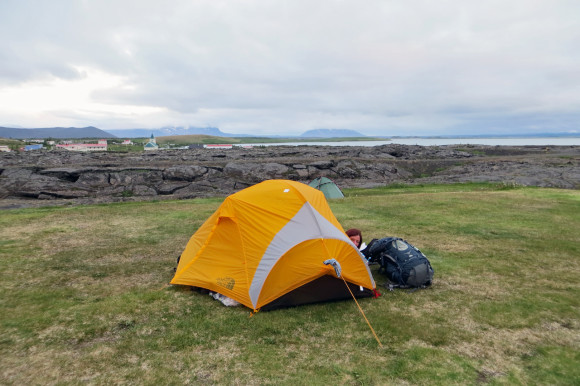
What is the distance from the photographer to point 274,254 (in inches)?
301

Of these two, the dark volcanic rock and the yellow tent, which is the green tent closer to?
the dark volcanic rock

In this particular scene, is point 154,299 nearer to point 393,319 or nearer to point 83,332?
point 83,332

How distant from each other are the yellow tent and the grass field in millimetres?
377

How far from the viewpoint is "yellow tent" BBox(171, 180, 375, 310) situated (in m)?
7.56

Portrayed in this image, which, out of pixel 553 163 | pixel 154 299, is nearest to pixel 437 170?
pixel 553 163

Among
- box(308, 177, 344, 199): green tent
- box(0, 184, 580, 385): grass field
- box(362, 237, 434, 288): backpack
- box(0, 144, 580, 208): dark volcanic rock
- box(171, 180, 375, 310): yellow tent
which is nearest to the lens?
box(0, 184, 580, 385): grass field

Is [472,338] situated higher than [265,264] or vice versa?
[265,264]

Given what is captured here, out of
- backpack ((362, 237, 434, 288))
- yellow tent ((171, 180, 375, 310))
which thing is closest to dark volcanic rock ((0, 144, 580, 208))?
yellow tent ((171, 180, 375, 310))

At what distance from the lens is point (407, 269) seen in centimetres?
850

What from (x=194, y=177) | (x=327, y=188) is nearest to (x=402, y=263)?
(x=327, y=188)

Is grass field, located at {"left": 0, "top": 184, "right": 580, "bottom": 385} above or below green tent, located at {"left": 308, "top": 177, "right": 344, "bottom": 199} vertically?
below

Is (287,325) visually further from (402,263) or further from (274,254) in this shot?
(402,263)

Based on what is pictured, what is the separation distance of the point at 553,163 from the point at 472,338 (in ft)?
161

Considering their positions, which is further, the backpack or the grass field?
the backpack
